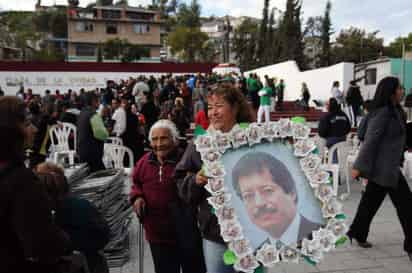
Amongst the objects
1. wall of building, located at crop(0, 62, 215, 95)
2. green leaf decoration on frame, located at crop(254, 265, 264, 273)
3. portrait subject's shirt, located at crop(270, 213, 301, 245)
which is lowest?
green leaf decoration on frame, located at crop(254, 265, 264, 273)

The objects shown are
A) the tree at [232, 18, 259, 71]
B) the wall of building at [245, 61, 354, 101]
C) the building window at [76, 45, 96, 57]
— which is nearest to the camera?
the wall of building at [245, 61, 354, 101]

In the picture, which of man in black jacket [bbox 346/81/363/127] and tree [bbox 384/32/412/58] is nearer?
man in black jacket [bbox 346/81/363/127]

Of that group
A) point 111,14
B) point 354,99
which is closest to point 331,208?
point 354,99

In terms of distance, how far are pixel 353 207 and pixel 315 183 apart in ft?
13.6

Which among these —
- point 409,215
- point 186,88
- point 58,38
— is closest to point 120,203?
point 409,215

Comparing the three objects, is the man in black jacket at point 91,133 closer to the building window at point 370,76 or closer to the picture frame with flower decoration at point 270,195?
the picture frame with flower decoration at point 270,195

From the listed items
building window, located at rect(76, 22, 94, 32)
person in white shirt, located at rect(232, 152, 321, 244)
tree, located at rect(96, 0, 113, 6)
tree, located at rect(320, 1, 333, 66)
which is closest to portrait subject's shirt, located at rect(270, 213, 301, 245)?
person in white shirt, located at rect(232, 152, 321, 244)

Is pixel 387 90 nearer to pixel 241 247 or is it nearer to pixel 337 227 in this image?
pixel 337 227

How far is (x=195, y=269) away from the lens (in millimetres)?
2826

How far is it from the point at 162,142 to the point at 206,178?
735mm

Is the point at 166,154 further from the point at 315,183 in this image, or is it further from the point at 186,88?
the point at 186,88

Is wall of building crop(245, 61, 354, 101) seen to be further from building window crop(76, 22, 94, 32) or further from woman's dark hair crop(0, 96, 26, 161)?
building window crop(76, 22, 94, 32)

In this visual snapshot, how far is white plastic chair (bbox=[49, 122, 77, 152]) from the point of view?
841cm

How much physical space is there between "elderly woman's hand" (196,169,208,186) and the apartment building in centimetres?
5688
